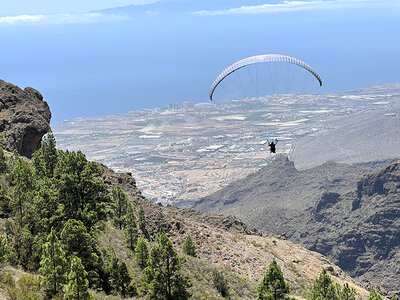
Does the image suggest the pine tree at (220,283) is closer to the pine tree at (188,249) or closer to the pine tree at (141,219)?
the pine tree at (188,249)

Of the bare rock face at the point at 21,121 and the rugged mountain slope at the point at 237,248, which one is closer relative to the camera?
the rugged mountain slope at the point at 237,248

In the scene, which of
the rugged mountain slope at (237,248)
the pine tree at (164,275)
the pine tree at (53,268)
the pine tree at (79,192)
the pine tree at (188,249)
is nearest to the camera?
the pine tree at (53,268)

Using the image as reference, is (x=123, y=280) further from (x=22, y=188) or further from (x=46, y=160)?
(x=46, y=160)

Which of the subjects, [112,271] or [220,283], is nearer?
[112,271]

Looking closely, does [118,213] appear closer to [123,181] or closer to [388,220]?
[123,181]

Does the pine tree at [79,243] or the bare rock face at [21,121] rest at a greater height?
the bare rock face at [21,121]

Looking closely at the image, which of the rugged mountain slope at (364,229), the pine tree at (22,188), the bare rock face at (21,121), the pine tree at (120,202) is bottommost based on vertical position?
the rugged mountain slope at (364,229)

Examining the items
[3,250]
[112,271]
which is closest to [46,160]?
[112,271]

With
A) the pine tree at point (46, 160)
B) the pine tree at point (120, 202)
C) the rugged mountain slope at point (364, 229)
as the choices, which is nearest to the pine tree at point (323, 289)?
the pine tree at point (120, 202)

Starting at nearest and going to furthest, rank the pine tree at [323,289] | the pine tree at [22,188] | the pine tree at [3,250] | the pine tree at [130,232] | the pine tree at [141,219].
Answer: the pine tree at [3,250] < the pine tree at [323,289] < the pine tree at [22,188] < the pine tree at [130,232] < the pine tree at [141,219]
